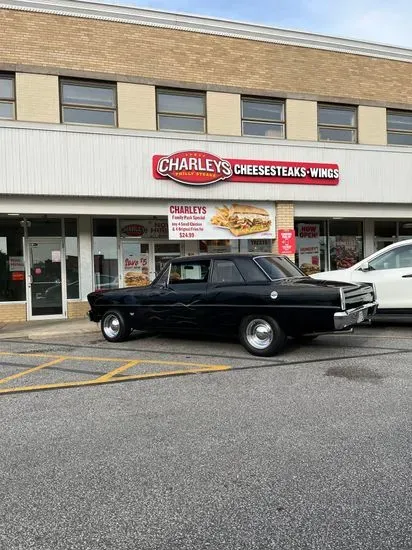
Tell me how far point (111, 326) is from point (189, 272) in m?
2.09

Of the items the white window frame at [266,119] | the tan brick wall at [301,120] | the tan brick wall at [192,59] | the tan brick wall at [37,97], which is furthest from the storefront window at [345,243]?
the tan brick wall at [37,97]

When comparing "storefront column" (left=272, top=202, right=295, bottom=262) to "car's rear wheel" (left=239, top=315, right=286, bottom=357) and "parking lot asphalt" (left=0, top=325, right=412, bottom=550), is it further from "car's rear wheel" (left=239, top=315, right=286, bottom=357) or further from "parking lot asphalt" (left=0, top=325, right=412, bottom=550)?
"parking lot asphalt" (left=0, top=325, right=412, bottom=550)

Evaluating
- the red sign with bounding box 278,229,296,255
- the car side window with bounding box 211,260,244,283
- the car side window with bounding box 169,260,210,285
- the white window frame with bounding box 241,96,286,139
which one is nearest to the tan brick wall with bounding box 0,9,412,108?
the white window frame with bounding box 241,96,286,139

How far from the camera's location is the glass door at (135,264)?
14.1 metres

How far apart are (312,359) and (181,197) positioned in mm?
6982

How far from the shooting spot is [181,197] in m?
13.1

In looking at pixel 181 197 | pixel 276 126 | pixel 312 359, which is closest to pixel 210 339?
pixel 312 359

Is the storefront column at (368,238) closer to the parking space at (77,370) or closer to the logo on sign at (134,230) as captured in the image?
the logo on sign at (134,230)

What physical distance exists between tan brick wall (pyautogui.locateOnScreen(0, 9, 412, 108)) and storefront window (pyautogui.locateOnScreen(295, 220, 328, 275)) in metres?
4.10

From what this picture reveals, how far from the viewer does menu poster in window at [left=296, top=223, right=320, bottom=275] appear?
51.9 feet

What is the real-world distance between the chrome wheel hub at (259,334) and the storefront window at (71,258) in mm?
7240

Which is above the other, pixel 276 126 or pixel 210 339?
pixel 276 126

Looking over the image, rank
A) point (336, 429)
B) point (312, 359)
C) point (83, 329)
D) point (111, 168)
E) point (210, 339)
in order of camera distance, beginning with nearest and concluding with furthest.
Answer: point (336, 429)
point (312, 359)
point (210, 339)
point (83, 329)
point (111, 168)

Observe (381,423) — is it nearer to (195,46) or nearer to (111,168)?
(111,168)
